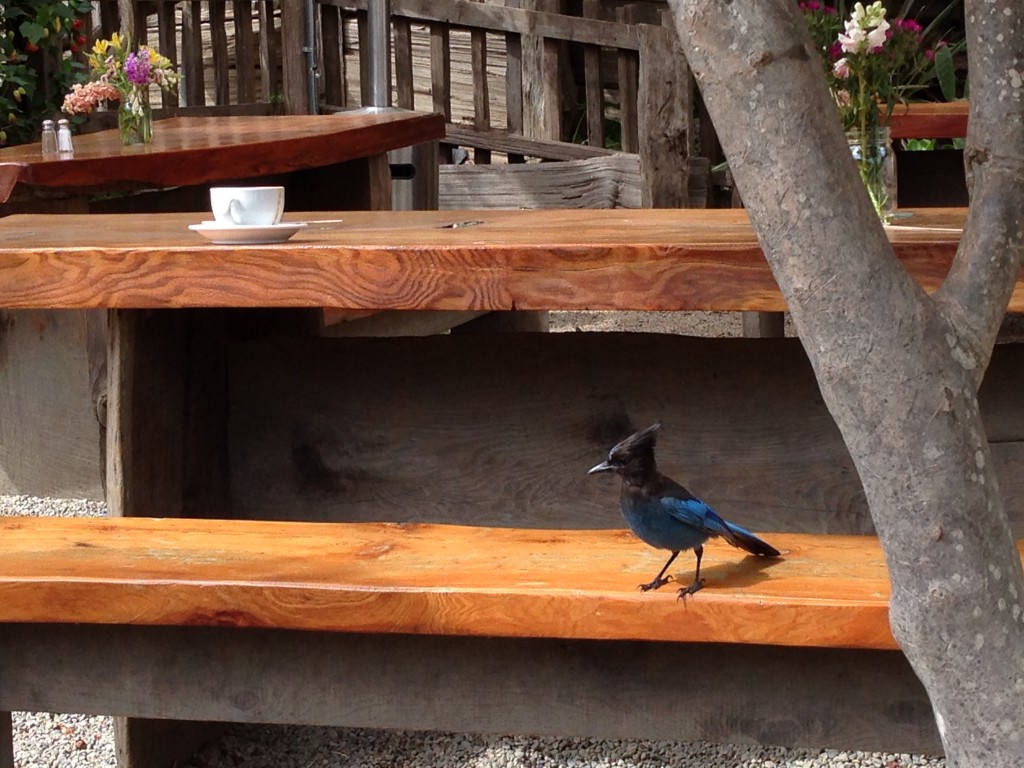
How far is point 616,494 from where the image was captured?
3.15m

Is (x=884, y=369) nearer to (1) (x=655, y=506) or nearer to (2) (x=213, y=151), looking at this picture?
(1) (x=655, y=506)

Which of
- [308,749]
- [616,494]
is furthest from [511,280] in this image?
[308,749]

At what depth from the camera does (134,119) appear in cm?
467

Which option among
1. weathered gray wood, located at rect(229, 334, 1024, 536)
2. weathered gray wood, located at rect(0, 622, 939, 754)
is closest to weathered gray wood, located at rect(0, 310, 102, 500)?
weathered gray wood, located at rect(229, 334, 1024, 536)

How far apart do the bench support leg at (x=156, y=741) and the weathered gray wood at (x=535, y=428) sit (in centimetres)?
54

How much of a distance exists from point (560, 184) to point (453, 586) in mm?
4977

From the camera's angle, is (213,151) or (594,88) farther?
(594,88)

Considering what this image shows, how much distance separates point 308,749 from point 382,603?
1368 mm

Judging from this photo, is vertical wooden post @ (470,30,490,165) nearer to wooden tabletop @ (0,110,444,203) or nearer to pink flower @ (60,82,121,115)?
wooden tabletop @ (0,110,444,203)

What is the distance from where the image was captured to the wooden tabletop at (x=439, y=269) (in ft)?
7.47

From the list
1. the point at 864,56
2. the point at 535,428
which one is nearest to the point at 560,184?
the point at 535,428

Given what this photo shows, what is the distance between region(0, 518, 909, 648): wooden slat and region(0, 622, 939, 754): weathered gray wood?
0.10m

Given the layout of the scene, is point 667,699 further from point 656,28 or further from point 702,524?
point 656,28

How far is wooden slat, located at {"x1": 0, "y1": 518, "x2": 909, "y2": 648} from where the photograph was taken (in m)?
1.91
